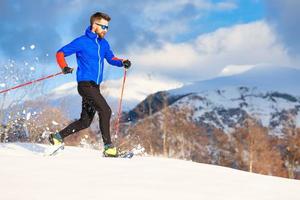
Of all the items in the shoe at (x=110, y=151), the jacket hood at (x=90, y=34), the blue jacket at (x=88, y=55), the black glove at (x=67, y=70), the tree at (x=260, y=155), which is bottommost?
the shoe at (x=110, y=151)

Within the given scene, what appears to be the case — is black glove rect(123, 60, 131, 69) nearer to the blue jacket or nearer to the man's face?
the blue jacket

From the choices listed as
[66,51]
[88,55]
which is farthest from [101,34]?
[66,51]

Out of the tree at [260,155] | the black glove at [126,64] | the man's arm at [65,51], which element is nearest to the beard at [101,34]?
the man's arm at [65,51]

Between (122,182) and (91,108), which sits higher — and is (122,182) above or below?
below

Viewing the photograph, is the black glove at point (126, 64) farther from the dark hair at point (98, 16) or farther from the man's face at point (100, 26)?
the dark hair at point (98, 16)

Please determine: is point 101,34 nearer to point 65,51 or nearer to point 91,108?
point 65,51

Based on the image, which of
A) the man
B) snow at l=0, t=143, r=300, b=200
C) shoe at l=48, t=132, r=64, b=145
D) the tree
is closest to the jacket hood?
the man

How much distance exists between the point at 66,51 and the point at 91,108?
2.95 feet

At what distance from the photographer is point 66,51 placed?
7.41 m

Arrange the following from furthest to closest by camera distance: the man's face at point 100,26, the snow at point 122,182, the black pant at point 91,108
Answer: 1. the man's face at point 100,26
2. the black pant at point 91,108
3. the snow at point 122,182

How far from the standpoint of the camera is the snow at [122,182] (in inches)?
174

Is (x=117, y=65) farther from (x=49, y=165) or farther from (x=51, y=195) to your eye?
(x=51, y=195)

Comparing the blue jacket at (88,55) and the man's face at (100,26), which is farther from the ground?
the man's face at (100,26)

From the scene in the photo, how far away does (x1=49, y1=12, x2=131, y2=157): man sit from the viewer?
24.2 ft
